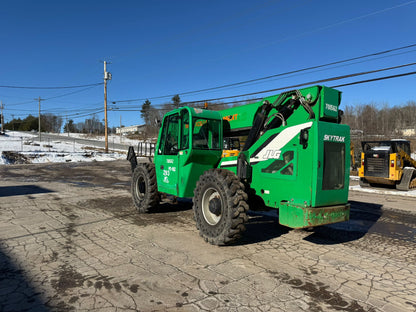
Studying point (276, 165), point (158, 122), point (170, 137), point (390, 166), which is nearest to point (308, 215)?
point (276, 165)

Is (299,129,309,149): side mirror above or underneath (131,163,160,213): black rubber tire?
above

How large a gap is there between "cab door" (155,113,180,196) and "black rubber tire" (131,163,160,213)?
19 centimetres

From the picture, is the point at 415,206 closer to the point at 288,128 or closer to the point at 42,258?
the point at 288,128

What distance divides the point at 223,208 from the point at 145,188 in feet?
11.4

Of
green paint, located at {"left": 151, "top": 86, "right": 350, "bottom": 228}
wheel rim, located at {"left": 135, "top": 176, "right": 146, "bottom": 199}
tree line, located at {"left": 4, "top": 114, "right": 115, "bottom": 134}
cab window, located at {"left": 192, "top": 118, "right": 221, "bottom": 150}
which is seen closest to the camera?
green paint, located at {"left": 151, "top": 86, "right": 350, "bottom": 228}

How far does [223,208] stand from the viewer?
4949 mm

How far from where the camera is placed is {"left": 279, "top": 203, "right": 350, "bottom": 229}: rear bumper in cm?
435

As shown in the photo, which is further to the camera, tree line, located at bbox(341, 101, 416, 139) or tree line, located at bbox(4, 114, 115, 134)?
tree line, located at bbox(4, 114, 115, 134)

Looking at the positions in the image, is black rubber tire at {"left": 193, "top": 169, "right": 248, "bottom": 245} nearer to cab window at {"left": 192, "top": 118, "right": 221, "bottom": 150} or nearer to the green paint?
the green paint

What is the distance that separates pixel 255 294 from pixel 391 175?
12.5m

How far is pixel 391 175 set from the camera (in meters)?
13.1

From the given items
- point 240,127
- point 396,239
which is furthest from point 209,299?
point 396,239

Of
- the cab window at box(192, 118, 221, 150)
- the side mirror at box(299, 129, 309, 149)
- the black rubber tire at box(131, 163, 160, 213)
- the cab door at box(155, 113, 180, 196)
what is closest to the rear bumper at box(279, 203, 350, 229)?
the side mirror at box(299, 129, 309, 149)

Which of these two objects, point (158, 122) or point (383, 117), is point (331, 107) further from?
point (383, 117)
